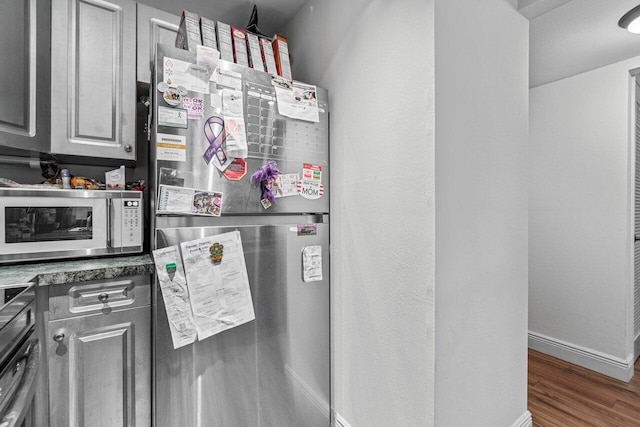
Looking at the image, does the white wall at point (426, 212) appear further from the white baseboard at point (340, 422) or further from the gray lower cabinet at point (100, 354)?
the gray lower cabinet at point (100, 354)

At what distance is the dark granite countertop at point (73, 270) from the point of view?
1129 mm

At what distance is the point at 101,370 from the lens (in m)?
1.27

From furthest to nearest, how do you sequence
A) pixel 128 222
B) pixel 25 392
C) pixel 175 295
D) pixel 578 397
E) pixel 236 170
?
pixel 578 397 → pixel 128 222 → pixel 236 170 → pixel 175 295 → pixel 25 392

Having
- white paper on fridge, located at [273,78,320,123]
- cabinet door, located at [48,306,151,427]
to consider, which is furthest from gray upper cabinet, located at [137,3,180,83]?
cabinet door, located at [48,306,151,427]

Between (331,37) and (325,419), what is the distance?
203 centimetres

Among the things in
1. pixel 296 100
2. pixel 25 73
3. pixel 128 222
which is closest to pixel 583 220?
pixel 296 100

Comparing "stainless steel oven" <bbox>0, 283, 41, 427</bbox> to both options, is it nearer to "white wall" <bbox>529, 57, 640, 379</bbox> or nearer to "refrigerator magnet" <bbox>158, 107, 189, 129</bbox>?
"refrigerator magnet" <bbox>158, 107, 189, 129</bbox>

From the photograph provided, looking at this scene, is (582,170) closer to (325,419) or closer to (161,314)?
(325,419)

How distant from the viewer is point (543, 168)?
9.03 ft

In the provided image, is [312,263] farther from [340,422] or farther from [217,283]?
[340,422]

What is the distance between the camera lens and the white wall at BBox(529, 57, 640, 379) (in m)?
2.29

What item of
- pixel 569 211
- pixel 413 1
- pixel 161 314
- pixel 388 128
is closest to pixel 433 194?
pixel 388 128

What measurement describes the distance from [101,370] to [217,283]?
0.58m

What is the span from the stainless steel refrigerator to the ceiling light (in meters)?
1.76
